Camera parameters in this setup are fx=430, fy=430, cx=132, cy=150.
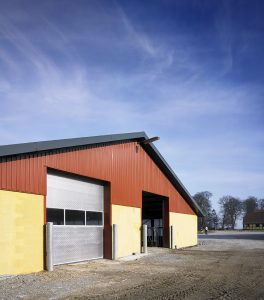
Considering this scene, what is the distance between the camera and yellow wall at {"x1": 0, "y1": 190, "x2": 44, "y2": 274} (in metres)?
13.8

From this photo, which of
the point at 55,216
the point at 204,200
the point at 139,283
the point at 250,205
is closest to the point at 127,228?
the point at 55,216

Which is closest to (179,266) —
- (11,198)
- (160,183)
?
(11,198)

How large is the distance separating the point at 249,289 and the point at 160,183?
55.3 feet

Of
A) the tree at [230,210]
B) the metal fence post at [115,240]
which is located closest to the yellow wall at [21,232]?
the metal fence post at [115,240]

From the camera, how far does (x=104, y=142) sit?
20766mm

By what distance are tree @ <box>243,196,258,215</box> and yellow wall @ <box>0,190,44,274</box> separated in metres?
135

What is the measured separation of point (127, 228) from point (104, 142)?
203 inches

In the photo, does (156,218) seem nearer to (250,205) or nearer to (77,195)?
(77,195)

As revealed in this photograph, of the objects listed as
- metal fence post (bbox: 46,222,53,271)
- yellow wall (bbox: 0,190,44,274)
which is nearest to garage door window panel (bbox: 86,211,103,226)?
metal fence post (bbox: 46,222,53,271)

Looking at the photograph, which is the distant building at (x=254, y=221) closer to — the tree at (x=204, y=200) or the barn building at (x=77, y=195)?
the tree at (x=204, y=200)

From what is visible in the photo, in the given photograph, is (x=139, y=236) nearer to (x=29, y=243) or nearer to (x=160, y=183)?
(x=160, y=183)

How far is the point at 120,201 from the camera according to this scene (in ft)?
73.0

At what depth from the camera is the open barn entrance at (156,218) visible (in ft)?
99.3

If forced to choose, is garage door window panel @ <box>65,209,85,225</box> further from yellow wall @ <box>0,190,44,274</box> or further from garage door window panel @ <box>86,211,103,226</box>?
yellow wall @ <box>0,190,44,274</box>
